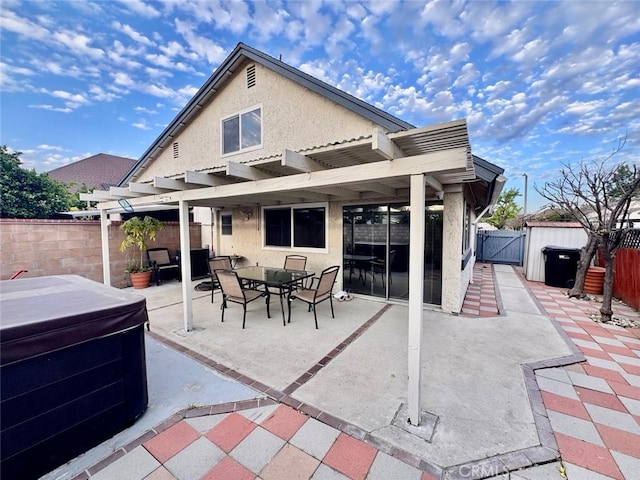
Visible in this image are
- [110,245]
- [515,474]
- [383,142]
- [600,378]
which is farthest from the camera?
[110,245]

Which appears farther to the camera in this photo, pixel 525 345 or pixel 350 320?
pixel 350 320

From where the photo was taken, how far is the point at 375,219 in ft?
21.3

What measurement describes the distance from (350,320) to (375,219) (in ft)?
8.65

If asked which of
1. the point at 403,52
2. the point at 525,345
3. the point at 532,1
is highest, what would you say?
the point at 403,52

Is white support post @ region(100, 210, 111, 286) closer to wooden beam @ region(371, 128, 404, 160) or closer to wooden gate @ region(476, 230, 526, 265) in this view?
wooden beam @ region(371, 128, 404, 160)

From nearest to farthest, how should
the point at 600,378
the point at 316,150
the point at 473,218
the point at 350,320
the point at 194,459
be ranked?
the point at 194,459 → the point at 316,150 → the point at 600,378 → the point at 350,320 → the point at 473,218

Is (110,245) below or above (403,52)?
below

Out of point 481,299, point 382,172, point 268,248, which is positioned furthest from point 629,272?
point 268,248

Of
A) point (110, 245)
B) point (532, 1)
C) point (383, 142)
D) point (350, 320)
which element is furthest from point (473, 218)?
point (110, 245)

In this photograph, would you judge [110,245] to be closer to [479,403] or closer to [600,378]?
[479,403]

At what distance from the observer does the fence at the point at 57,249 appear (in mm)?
6062

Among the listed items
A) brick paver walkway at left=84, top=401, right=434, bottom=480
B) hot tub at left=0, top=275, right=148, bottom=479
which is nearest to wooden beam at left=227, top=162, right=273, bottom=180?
hot tub at left=0, top=275, right=148, bottom=479

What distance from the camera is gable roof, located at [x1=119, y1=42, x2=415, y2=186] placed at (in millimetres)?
5281

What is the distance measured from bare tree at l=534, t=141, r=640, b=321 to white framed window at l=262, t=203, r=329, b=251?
20.0 ft
